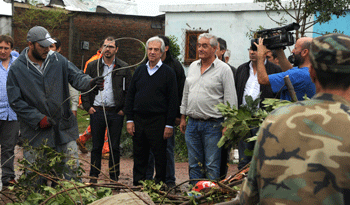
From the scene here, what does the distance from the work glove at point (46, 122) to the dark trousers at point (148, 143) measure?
57.9 inches

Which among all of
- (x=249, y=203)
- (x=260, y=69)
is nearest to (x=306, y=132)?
(x=249, y=203)

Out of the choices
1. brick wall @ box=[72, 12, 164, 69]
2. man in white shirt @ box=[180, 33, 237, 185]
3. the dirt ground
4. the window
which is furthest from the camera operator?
brick wall @ box=[72, 12, 164, 69]

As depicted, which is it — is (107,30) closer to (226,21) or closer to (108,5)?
(108,5)

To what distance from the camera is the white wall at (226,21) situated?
16.2 metres

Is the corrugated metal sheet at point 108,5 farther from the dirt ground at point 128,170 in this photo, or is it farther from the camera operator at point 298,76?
the camera operator at point 298,76

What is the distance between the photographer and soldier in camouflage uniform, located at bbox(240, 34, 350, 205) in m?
1.88

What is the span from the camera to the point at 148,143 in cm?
657

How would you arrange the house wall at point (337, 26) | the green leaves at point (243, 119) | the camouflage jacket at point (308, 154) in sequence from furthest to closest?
1. the house wall at point (337, 26)
2. the green leaves at point (243, 119)
3. the camouflage jacket at point (308, 154)

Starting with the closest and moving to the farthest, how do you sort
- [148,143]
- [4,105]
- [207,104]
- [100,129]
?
1. [207,104]
2. [148,143]
3. [4,105]
4. [100,129]

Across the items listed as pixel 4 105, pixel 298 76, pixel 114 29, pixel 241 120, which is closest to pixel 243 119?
pixel 241 120

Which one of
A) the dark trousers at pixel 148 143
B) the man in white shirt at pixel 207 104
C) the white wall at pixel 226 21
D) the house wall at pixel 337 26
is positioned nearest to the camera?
the man in white shirt at pixel 207 104

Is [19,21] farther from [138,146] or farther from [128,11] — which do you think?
[138,146]

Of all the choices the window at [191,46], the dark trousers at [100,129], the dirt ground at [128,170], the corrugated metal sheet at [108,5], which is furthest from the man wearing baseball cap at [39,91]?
the corrugated metal sheet at [108,5]

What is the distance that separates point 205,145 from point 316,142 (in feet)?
13.7
